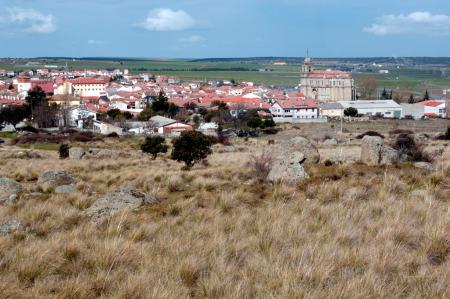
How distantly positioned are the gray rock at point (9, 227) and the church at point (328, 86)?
5036 inches

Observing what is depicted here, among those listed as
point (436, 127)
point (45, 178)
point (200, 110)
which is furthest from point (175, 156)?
point (200, 110)

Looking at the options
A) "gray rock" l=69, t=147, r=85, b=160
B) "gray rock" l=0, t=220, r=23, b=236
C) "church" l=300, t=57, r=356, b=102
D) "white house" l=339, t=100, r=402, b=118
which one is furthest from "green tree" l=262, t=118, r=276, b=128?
"gray rock" l=0, t=220, r=23, b=236

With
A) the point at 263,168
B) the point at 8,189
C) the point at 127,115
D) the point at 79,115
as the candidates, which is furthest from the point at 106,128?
the point at 8,189

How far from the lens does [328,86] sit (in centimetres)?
13538

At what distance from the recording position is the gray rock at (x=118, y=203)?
321 inches

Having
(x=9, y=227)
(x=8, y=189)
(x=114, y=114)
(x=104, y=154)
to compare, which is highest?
(x=9, y=227)

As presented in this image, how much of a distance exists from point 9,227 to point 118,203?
207 centimetres

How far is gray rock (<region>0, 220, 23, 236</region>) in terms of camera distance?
6.69m

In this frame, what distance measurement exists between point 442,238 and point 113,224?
3.78m

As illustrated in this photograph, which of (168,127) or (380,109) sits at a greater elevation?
(380,109)

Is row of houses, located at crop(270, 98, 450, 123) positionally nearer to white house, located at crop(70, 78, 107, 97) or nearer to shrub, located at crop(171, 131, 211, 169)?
white house, located at crop(70, 78, 107, 97)

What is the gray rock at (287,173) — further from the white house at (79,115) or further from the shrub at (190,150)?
the white house at (79,115)

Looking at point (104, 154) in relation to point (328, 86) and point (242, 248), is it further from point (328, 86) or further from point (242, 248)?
point (328, 86)

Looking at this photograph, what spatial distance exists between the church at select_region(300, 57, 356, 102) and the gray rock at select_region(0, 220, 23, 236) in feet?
420
